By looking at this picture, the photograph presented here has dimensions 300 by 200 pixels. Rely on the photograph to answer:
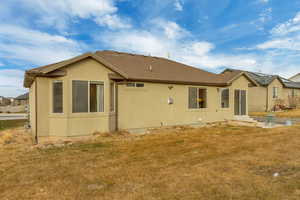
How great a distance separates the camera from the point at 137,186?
3812mm

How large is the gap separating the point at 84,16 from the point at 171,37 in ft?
27.6

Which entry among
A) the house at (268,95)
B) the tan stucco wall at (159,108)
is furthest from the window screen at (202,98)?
the house at (268,95)

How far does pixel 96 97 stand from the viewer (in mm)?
8672

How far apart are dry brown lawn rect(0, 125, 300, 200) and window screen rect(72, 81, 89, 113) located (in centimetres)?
156

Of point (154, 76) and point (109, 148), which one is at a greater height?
point (154, 76)

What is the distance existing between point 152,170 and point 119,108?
17.5 feet

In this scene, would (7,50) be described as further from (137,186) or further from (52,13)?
(137,186)

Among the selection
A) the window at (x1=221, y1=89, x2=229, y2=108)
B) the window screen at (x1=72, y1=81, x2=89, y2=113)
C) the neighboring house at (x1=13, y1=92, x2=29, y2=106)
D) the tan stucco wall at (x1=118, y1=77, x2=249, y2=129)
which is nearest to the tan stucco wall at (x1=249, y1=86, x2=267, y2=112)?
the window at (x1=221, y1=89, x2=229, y2=108)

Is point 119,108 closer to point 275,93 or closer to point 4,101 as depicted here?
point 275,93

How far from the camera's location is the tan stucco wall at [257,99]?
21656 mm

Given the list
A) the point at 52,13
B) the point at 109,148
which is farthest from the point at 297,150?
the point at 52,13

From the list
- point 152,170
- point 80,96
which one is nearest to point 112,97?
point 80,96

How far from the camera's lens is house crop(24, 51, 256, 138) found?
8.10 m

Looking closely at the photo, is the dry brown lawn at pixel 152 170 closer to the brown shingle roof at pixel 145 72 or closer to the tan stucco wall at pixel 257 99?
the brown shingle roof at pixel 145 72
